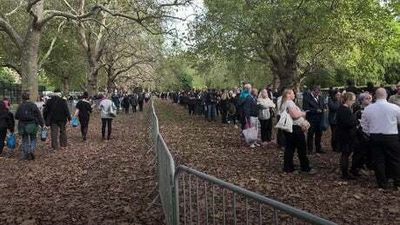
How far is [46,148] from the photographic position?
1817cm

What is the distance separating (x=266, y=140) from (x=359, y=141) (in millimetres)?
6493

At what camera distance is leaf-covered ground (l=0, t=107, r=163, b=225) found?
8344 millimetres

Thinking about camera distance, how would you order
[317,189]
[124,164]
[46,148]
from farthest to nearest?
[46,148] → [124,164] → [317,189]

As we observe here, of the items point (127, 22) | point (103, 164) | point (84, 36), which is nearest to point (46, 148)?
point (103, 164)

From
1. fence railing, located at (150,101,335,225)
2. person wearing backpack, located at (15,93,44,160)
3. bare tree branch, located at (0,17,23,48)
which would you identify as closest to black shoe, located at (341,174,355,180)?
fence railing, located at (150,101,335,225)

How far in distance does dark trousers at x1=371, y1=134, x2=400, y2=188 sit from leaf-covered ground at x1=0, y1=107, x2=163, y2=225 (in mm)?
3965

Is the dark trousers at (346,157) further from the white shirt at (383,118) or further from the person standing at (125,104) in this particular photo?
the person standing at (125,104)

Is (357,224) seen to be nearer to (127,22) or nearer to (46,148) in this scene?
(46,148)

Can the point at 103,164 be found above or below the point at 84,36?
below

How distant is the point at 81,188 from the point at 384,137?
5636mm

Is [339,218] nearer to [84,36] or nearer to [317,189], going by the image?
[317,189]

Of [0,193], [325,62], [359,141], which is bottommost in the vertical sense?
[0,193]

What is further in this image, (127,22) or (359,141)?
(127,22)

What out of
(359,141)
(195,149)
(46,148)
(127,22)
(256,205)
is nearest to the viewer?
(256,205)
